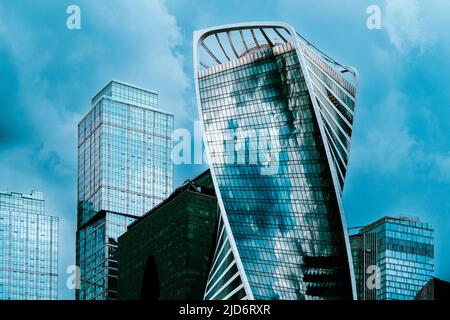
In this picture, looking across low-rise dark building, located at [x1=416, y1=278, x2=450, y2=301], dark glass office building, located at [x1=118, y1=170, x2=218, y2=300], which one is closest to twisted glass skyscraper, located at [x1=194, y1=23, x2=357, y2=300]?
dark glass office building, located at [x1=118, y1=170, x2=218, y2=300]

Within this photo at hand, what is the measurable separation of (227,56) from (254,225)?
2693cm

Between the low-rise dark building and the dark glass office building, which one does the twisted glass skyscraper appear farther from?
the low-rise dark building

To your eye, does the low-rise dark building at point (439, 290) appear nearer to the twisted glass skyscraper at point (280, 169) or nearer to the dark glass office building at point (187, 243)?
the twisted glass skyscraper at point (280, 169)

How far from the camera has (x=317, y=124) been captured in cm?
15900

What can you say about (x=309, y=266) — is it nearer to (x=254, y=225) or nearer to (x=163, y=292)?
(x=254, y=225)

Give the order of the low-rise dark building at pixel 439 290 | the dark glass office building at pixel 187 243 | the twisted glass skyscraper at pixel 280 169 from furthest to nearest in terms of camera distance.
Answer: the dark glass office building at pixel 187 243 < the twisted glass skyscraper at pixel 280 169 < the low-rise dark building at pixel 439 290

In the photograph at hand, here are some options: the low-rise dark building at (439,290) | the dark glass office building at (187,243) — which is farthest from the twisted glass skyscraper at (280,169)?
the low-rise dark building at (439,290)

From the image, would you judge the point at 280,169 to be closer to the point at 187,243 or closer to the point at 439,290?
the point at 187,243

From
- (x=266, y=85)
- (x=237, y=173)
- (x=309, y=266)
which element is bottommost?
(x=309, y=266)

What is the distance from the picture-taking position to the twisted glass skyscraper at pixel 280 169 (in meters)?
160

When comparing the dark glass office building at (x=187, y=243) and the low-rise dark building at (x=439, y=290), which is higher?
the dark glass office building at (x=187, y=243)

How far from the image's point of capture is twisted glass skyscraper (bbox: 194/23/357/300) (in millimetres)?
159750
